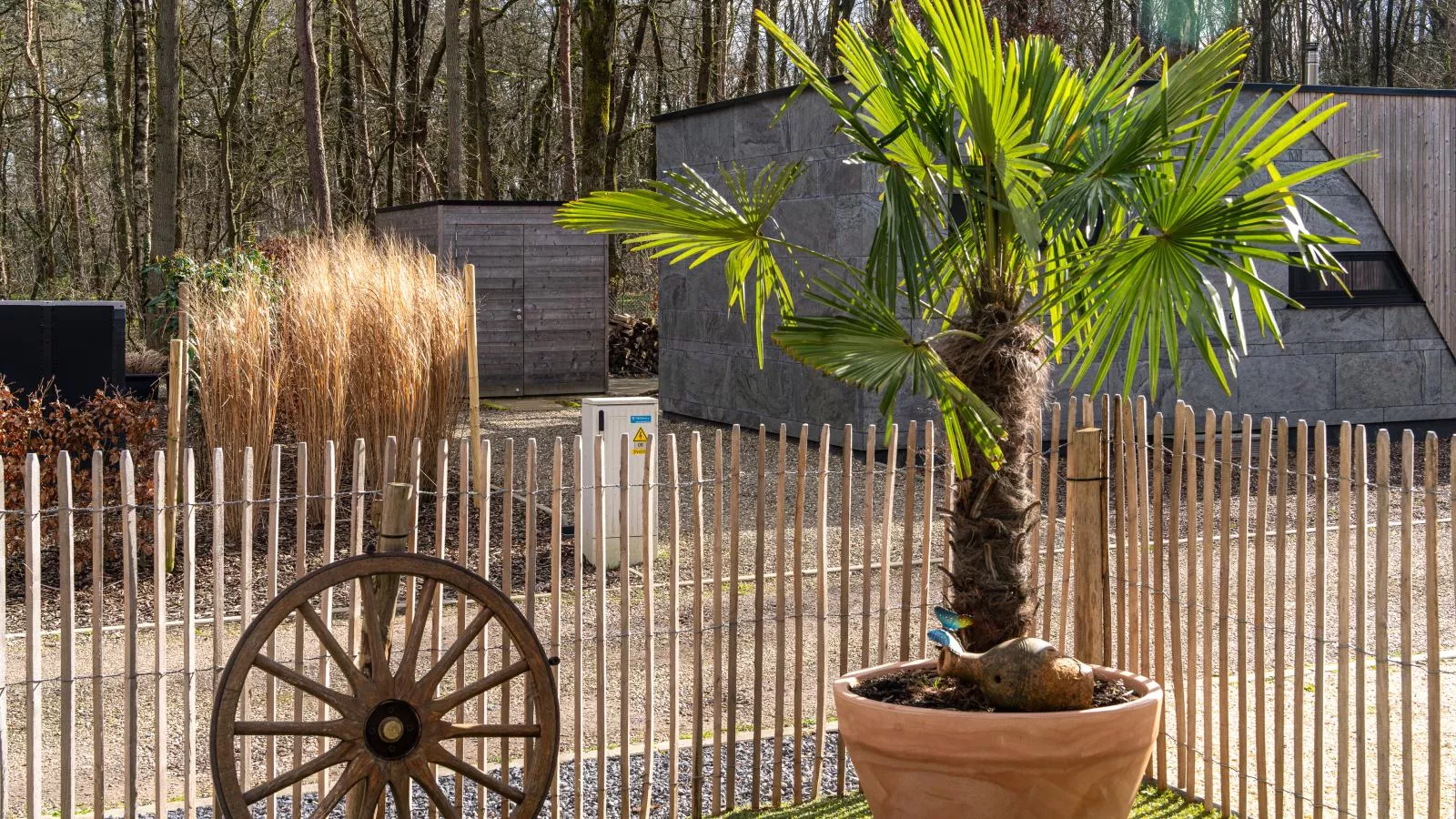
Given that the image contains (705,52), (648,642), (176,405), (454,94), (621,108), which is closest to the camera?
(648,642)

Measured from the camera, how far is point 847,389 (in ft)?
36.6

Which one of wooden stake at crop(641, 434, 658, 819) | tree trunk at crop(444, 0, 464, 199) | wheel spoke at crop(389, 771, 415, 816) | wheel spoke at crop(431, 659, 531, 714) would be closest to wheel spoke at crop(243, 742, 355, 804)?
wheel spoke at crop(389, 771, 415, 816)

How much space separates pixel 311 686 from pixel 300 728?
0.10m

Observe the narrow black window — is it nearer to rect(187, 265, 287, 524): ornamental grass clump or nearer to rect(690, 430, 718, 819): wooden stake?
rect(187, 265, 287, 524): ornamental grass clump

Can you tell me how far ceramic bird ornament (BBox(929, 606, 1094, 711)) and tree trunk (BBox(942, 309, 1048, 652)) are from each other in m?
0.23

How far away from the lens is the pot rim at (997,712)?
3518 millimetres

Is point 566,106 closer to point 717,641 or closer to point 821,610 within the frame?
point 821,610

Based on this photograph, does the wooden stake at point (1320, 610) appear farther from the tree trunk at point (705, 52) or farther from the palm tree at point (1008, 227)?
the tree trunk at point (705, 52)

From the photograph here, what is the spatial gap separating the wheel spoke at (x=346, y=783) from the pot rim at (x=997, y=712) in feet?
4.23

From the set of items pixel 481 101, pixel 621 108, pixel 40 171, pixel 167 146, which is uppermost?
pixel 621 108

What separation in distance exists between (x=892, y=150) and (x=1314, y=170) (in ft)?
4.31

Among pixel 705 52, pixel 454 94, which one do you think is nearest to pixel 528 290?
pixel 454 94

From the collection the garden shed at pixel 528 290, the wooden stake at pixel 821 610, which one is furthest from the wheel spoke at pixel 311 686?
the garden shed at pixel 528 290

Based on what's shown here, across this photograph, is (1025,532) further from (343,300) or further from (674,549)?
(343,300)
